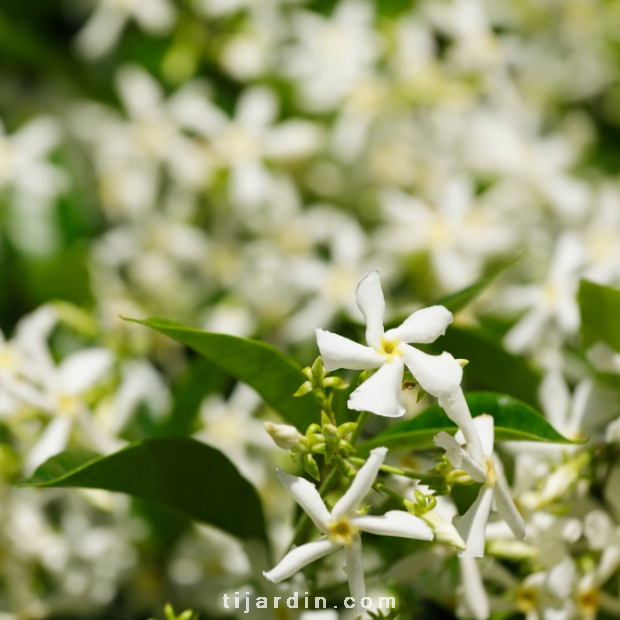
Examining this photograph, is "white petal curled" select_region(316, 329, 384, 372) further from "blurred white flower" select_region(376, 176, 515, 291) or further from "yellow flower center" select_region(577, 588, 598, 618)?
"blurred white flower" select_region(376, 176, 515, 291)

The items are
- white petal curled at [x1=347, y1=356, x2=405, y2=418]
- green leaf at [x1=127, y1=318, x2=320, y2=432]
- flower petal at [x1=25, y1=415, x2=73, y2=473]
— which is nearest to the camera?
white petal curled at [x1=347, y1=356, x2=405, y2=418]

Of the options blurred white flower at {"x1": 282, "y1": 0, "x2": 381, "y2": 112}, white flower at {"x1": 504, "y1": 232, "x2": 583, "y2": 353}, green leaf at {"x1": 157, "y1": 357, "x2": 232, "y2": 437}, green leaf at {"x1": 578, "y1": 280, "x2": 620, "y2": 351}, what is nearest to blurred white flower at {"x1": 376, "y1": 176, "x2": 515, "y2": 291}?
white flower at {"x1": 504, "y1": 232, "x2": 583, "y2": 353}

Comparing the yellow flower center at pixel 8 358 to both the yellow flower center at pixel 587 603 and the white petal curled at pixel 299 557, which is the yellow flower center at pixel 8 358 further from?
the yellow flower center at pixel 587 603

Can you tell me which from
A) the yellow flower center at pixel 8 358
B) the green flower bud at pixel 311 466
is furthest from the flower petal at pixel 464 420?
the yellow flower center at pixel 8 358

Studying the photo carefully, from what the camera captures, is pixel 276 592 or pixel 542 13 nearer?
pixel 276 592

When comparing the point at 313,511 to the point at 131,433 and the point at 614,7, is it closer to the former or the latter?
the point at 131,433

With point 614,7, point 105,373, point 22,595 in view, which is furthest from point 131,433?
point 614,7

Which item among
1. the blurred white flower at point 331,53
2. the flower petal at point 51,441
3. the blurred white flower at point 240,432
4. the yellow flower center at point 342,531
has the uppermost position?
the blurred white flower at point 331,53
